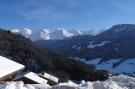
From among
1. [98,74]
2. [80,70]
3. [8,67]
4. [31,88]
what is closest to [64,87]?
[31,88]

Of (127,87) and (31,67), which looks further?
(31,67)

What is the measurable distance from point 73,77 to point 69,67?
39.1ft

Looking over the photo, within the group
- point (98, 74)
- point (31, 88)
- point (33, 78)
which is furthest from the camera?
point (98, 74)

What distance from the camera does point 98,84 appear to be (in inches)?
522

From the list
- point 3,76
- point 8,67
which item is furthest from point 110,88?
point 8,67

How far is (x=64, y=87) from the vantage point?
1309 centimetres

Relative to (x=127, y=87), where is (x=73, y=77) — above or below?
below

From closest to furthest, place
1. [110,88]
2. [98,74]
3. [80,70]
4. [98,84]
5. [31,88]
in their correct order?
[110,88]
[98,84]
[31,88]
[98,74]
[80,70]

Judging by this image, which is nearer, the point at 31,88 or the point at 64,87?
the point at 64,87

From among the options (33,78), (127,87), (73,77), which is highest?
(127,87)

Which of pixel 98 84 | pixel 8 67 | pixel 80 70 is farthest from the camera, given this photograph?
pixel 80 70

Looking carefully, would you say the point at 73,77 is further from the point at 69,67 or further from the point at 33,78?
the point at 33,78

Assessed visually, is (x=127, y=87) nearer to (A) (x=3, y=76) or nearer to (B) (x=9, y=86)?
(B) (x=9, y=86)

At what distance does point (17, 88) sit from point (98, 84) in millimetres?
2857
